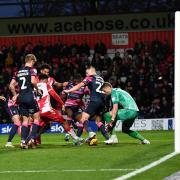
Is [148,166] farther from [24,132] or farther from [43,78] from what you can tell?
[43,78]

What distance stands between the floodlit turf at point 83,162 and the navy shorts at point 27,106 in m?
0.93

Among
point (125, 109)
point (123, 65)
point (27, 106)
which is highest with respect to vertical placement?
point (123, 65)

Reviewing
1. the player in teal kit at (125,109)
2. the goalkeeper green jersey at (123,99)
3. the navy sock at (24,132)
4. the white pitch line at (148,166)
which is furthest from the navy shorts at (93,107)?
the white pitch line at (148,166)

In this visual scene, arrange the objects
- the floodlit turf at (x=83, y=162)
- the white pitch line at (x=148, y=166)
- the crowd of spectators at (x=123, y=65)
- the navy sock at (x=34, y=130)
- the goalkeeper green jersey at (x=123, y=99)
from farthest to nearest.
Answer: the crowd of spectators at (x=123, y=65) < the goalkeeper green jersey at (x=123, y=99) < the navy sock at (x=34, y=130) < the floodlit turf at (x=83, y=162) < the white pitch line at (x=148, y=166)

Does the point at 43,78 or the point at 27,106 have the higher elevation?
the point at 43,78

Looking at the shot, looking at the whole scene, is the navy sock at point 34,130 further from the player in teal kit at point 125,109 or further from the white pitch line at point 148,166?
the white pitch line at point 148,166

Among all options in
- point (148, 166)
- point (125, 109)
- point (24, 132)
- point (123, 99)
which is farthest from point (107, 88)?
point (148, 166)

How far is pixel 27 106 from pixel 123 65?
14560 millimetres

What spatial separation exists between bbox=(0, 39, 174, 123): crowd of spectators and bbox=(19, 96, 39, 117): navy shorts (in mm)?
12385

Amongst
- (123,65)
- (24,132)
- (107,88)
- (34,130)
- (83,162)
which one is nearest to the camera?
(83,162)

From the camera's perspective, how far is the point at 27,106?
1547 centimetres

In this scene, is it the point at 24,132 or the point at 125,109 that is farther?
the point at 125,109

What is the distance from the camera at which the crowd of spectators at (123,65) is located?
2791 centimetres

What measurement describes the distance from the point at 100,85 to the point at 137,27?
18124 millimetres
